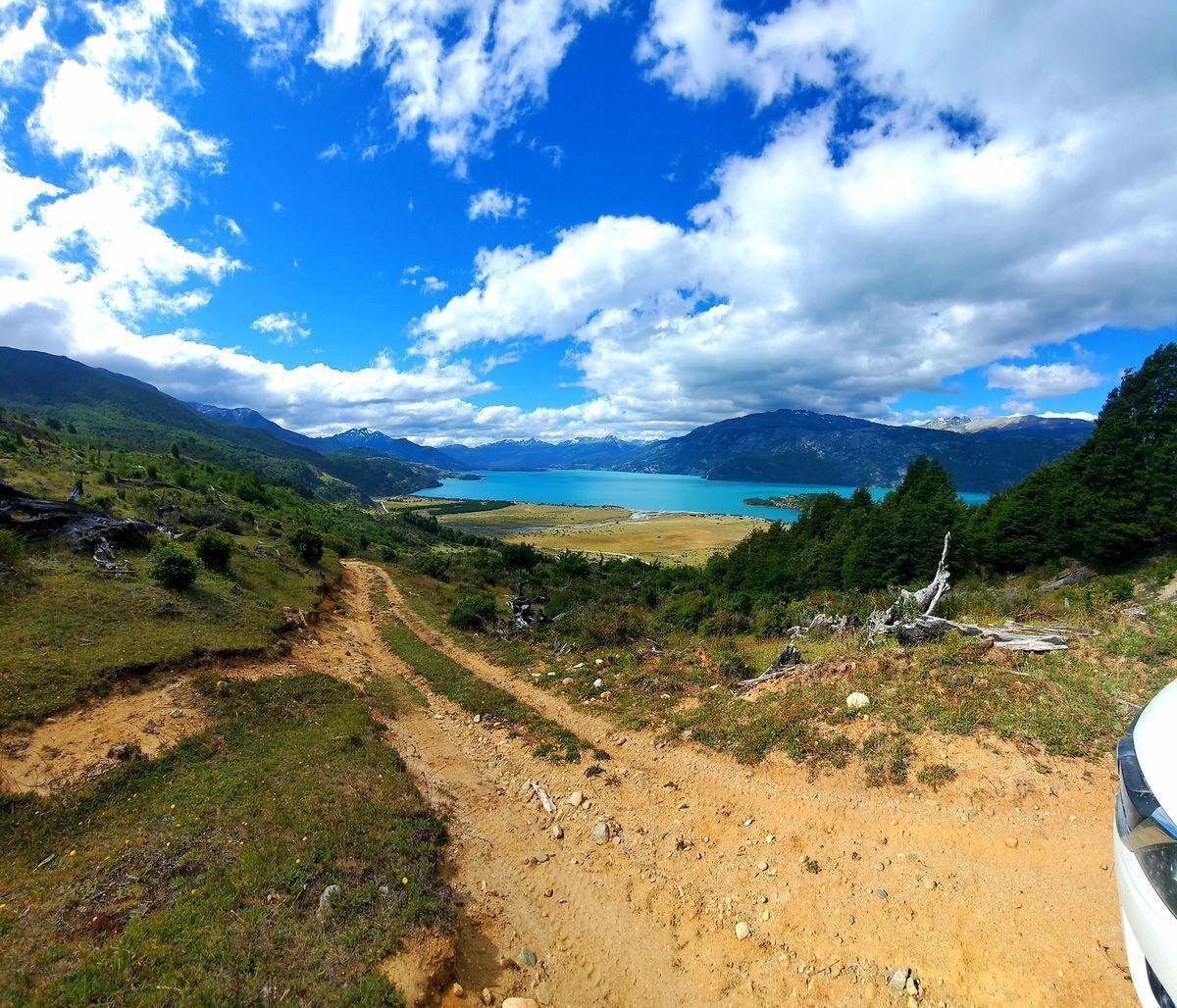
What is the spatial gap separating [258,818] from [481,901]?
4225 millimetres

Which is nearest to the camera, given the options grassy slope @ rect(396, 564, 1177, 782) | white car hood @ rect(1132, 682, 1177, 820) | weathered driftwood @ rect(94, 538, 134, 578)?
white car hood @ rect(1132, 682, 1177, 820)

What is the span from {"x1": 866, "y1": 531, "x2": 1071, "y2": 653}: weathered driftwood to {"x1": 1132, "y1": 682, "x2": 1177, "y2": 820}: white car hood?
9019 mm

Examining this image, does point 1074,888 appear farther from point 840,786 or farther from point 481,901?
point 481,901

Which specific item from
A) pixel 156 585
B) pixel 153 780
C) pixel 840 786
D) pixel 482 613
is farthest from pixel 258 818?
pixel 482 613

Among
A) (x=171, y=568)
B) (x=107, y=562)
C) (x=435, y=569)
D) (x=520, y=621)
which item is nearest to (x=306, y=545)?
(x=435, y=569)

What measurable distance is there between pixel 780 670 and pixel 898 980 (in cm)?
830

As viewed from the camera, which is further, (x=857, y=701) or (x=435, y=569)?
(x=435, y=569)

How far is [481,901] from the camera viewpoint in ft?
24.1

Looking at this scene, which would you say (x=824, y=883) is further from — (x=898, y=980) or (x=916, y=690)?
(x=916, y=690)

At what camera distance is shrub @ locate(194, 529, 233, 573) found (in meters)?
23.6

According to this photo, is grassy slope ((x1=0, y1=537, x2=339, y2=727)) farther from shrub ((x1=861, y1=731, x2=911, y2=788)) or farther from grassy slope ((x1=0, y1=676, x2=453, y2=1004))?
shrub ((x1=861, y1=731, x2=911, y2=788))

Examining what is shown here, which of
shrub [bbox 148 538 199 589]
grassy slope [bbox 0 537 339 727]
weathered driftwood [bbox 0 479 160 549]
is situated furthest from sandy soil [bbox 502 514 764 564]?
shrub [bbox 148 538 199 589]

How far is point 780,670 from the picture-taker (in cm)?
1341

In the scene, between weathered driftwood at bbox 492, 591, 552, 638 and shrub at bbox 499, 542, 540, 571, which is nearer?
weathered driftwood at bbox 492, 591, 552, 638
